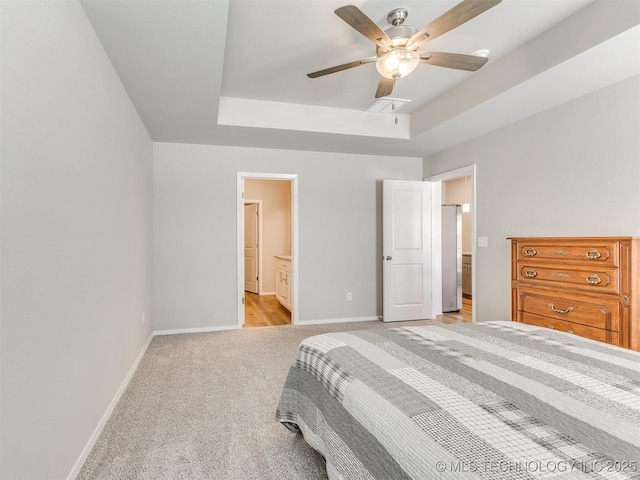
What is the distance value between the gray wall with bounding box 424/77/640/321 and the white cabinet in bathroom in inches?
103

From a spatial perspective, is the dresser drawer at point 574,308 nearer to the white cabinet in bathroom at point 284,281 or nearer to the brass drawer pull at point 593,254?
the brass drawer pull at point 593,254

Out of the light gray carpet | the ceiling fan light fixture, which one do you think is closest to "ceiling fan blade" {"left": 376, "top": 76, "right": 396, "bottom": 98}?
the ceiling fan light fixture

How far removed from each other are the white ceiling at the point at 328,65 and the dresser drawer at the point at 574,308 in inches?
62.8

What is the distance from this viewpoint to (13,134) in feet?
3.97

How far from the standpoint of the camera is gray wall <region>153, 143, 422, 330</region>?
14.5ft

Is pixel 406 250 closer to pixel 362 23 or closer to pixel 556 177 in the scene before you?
pixel 556 177

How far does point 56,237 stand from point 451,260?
5.33 m

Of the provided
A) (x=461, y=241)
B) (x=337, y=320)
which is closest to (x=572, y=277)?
(x=337, y=320)

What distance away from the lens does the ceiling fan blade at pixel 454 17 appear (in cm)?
173

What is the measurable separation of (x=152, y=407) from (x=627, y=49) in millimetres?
3802

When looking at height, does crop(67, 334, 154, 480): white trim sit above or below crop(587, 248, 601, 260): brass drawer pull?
below

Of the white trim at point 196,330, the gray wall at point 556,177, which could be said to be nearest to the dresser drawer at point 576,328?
the gray wall at point 556,177

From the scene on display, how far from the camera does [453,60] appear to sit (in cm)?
227

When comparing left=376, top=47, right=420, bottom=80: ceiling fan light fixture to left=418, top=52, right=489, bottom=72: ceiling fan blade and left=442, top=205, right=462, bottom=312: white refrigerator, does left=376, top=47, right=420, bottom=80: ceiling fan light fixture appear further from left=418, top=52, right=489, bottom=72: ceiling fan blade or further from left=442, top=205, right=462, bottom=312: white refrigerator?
left=442, top=205, right=462, bottom=312: white refrigerator
